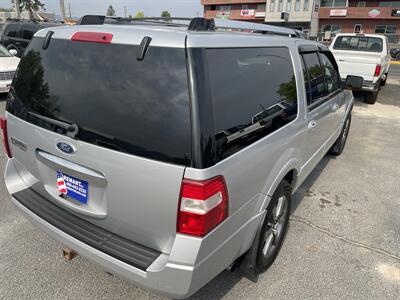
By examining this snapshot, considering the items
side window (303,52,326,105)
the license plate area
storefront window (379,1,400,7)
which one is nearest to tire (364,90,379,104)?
side window (303,52,326,105)

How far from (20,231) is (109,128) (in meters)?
1.94

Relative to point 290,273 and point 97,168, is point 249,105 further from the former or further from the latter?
point 290,273

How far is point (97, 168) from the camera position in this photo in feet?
6.24

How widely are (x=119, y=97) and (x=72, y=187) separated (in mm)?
692

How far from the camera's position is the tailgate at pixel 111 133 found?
67.0 inches

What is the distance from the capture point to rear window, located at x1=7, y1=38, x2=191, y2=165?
1688 mm

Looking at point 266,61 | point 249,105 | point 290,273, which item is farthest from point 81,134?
point 290,273

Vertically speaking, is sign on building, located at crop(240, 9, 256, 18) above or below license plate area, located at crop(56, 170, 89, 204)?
above

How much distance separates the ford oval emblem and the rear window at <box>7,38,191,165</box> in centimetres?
8

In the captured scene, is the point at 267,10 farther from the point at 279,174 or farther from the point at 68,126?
the point at 68,126

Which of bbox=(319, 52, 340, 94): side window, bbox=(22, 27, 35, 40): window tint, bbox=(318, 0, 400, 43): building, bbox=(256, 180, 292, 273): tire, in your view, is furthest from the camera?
bbox=(318, 0, 400, 43): building

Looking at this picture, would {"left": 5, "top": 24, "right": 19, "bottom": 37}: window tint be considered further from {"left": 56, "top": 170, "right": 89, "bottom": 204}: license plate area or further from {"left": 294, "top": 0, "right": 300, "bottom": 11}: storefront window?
{"left": 294, "top": 0, "right": 300, "bottom": 11}: storefront window

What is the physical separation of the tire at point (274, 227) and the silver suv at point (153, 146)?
3cm

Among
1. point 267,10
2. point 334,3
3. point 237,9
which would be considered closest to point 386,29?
point 334,3
